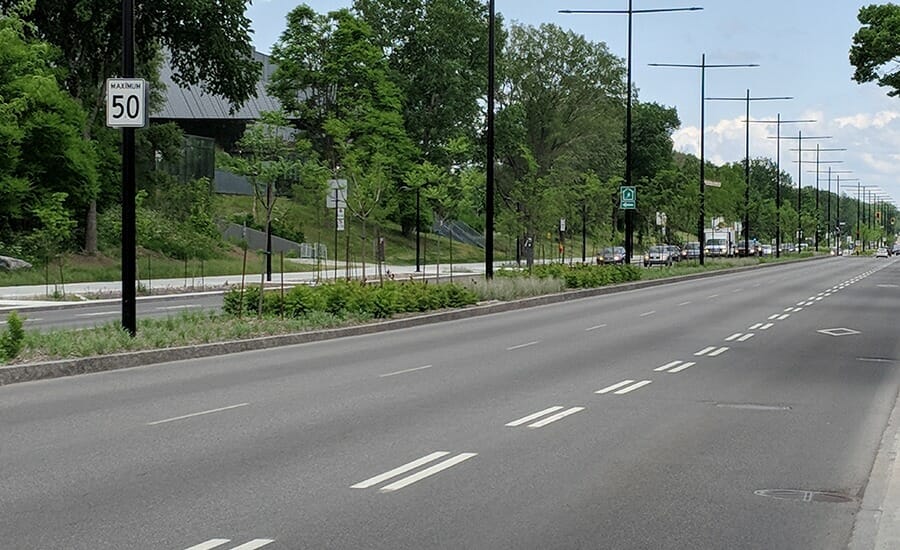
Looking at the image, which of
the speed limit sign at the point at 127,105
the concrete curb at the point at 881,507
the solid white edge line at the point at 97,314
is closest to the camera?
the concrete curb at the point at 881,507

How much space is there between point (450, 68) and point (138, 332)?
63037mm

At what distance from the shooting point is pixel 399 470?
961 centimetres

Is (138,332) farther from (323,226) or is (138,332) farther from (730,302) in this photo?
(323,226)

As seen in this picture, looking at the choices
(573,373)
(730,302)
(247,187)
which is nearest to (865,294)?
(730,302)

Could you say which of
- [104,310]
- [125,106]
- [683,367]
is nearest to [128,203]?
[125,106]

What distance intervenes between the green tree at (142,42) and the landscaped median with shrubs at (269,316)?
63.8 ft

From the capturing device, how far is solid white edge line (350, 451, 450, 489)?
9.04m

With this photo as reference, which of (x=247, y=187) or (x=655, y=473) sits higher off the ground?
(x=247, y=187)

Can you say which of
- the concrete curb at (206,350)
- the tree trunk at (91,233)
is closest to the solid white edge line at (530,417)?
the concrete curb at (206,350)

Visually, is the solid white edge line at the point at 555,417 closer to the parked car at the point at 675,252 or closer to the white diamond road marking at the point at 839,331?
the white diamond road marking at the point at 839,331

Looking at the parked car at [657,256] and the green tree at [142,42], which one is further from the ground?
the green tree at [142,42]

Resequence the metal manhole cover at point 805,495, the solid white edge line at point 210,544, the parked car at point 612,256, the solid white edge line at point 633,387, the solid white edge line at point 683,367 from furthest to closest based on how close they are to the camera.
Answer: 1. the parked car at point 612,256
2. the solid white edge line at point 683,367
3. the solid white edge line at point 633,387
4. the metal manhole cover at point 805,495
5. the solid white edge line at point 210,544

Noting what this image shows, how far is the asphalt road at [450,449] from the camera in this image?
303 inches

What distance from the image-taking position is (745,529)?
785cm
